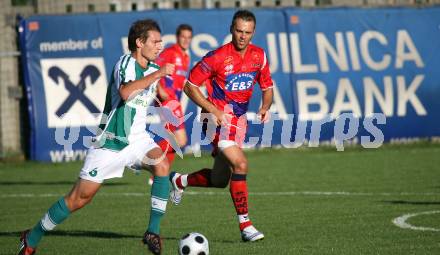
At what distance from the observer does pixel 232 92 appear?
11344 millimetres

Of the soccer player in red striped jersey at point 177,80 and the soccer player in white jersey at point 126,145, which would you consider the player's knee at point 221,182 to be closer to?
the soccer player in white jersey at point 126,145

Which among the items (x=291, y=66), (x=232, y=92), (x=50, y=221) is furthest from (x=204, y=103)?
(x=291, y=66)

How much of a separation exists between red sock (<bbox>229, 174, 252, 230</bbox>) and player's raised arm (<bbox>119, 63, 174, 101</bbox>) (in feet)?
6.59

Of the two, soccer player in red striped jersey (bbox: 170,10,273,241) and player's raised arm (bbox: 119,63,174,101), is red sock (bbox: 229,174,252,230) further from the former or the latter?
player's raised arm (bbox: 119,63,174,101)

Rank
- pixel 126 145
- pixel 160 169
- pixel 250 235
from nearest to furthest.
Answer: pixel 126 145, pixel 160 169, pixel 250 235

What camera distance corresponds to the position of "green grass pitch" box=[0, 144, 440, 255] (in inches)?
412

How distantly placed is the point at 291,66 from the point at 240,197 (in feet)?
39.0

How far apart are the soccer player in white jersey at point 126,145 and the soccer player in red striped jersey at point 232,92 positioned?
4.08 ft

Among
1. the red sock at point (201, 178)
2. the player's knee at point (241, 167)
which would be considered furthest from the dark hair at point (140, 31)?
the red sock at point (201, 178)

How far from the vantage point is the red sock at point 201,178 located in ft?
39.0

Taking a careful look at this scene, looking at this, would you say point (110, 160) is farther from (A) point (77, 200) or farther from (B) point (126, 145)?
(A) point (77, 200)

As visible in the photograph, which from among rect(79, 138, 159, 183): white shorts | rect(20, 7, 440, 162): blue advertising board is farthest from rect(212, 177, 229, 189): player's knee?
rect(20, 7, 440, 162): blue advertising board

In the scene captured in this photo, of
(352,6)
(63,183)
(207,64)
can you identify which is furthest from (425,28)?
(207,64)

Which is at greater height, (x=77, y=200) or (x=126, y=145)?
(x=126, y=145)
